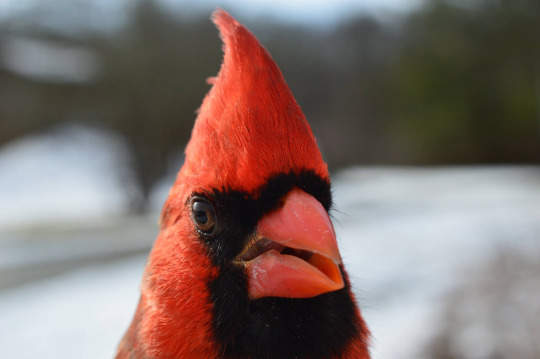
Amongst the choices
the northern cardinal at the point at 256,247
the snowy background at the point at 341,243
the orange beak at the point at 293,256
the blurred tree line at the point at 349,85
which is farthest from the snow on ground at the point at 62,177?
the orange beak at the point at 293,256

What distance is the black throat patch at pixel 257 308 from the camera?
32.9 inches

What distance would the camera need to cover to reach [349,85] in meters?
6.25

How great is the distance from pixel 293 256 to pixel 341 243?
1.72 feet

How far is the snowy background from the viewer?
2.64 meters

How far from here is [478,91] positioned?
682 cm

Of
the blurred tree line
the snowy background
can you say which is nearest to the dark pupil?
the snowy background

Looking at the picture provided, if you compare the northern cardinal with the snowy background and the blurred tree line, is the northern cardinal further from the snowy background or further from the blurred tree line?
the blurred tree line

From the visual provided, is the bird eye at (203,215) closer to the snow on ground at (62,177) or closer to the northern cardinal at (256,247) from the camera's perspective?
the northern cardinal at (256,247)

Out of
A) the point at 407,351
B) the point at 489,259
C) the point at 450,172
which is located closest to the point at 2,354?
the point at 407,351

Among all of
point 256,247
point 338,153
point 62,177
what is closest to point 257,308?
point 256,247

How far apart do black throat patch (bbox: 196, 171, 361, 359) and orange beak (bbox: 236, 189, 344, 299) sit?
19 millimetres

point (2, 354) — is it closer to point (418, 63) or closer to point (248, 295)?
point (248, 295)

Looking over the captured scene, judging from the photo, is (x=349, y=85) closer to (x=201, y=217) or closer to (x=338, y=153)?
(x=338, y=153)

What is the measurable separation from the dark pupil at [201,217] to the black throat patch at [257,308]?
37 mm
